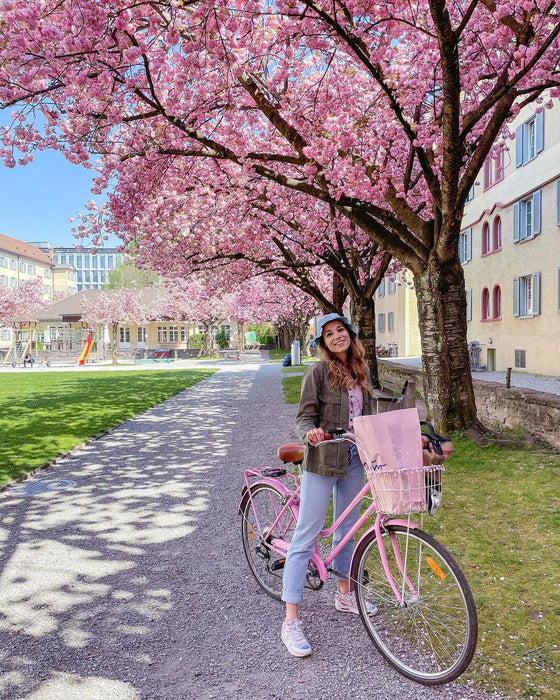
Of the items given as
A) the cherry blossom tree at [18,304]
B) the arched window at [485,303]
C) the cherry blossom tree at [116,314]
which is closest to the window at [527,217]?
the arched window at [485,303]

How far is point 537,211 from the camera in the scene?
2008 centimetres

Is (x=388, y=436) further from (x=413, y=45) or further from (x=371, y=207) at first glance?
(x=413, y=45)

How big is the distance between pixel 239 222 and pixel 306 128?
5.70 meters

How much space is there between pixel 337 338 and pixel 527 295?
19806 millimetres

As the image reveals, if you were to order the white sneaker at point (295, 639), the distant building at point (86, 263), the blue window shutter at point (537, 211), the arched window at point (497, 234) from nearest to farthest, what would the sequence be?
the white sneaker at point (295, 639)
the blue window shutter at point (537, 211)
the arched window at point (497, 234)
the distant building at point (86, 263)

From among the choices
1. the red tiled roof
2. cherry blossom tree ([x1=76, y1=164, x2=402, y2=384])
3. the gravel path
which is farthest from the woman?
the red tiled roof

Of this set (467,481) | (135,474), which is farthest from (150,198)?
(467,481)

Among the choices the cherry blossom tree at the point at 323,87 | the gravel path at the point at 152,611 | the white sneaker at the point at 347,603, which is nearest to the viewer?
the gravel path at the point at 152,611

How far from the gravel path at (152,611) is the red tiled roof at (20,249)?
305ft

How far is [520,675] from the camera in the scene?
313 cm

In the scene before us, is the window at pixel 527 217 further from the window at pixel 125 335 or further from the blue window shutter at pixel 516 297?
the window at pixel 125 335

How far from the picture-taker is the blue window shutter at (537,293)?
792 inches

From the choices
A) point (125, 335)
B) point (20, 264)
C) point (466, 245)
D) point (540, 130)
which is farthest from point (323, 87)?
point (20, 264)

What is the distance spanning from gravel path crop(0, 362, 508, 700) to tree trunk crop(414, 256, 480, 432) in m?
3.10
